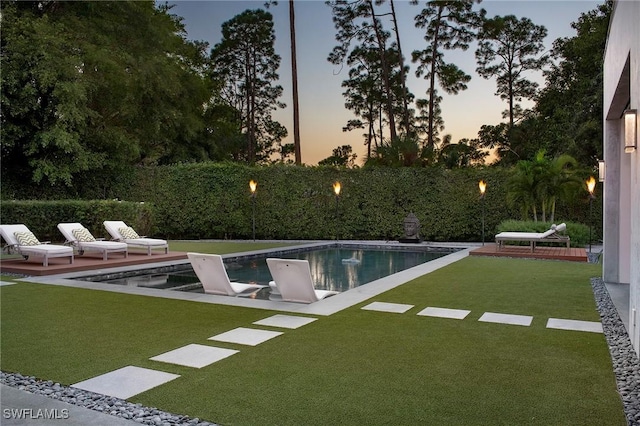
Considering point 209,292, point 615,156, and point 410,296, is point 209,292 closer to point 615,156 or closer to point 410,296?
point 410,296

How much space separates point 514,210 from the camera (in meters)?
18.2

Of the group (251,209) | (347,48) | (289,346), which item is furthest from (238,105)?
(289,346)

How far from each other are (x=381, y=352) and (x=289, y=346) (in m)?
0.90

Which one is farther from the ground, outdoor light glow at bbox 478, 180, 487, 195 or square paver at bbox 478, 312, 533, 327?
outdoor light glow at bbox 478, 180, 487, 195

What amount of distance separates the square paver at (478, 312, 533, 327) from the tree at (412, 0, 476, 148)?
64.4 ft

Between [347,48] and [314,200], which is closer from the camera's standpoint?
[314,200]

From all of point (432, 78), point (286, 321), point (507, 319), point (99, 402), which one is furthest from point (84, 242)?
point (432, 78)

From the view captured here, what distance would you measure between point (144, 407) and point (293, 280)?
3657 millimetres

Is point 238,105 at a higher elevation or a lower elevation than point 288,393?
higher

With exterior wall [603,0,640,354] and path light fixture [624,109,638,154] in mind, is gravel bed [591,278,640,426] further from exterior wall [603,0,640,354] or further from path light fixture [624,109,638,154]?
path light fixture [624,109,638,154]

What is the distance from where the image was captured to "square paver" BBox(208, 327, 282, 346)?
17.1 feet

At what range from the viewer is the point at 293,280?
7.09m

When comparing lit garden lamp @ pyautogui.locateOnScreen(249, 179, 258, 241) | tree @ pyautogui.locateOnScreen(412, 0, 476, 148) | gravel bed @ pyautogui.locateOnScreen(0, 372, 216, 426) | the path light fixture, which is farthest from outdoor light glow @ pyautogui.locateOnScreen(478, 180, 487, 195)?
gravel bed @ pyautogui.locateOnScreen(0, 372, 216, 426)

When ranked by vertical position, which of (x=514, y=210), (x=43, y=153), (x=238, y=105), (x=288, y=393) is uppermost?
(x=238, y=105)
